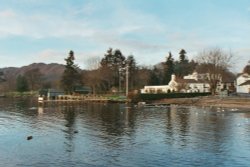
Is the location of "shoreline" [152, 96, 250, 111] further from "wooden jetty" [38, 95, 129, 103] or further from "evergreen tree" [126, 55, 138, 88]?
"evergreen tree" [126, 55, 138, 88]

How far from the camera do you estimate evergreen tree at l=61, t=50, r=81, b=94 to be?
4628 inches

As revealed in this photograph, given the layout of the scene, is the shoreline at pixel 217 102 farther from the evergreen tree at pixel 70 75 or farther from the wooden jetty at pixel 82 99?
the evergreen tree at pixel 70 75

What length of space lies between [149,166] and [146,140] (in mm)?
8928

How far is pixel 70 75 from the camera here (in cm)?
11750

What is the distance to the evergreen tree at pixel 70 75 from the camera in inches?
4628

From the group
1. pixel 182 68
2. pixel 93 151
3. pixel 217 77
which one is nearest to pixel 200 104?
pixel 217 77

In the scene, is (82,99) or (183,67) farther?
(183,67)

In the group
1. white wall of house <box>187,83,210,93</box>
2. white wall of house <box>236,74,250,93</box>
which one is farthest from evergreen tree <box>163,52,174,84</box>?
white wall of house <box>236,74,250,93</box>

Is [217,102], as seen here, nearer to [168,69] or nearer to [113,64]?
[113,64]

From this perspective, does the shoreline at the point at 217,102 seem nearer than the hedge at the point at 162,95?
Yes

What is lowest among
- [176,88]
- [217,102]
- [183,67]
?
[217,102]

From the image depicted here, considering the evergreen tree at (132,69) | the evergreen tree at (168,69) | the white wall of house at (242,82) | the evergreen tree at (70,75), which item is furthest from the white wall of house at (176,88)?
the evergreen tree at (70,75)

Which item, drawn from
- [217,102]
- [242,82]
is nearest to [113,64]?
[242,82]

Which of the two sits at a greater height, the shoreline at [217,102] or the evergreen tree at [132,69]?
the evergreen tree at [132,69]
